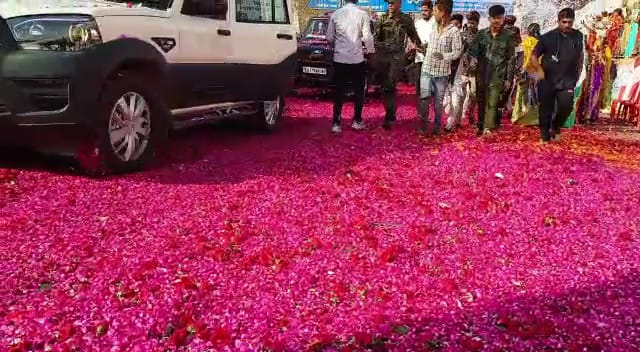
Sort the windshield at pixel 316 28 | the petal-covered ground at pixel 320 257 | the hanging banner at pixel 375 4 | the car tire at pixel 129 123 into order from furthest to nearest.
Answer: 1. the hanging banner at pixel 375 4
2. the windshield at pixel 316 28
3. the car tire at pixel 129 123
4. the petal-covered ground at pixel 320 257

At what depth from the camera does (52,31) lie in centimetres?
511

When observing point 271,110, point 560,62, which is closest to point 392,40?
point 271,110

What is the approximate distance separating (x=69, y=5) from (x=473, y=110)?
7191mm

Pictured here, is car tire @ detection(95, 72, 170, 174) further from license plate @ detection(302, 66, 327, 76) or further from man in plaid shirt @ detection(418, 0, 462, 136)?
license plate @ detection(302, 66, 327, 76)

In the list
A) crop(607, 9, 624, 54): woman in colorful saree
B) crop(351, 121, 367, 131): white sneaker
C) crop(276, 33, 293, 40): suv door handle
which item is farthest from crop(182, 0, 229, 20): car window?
crop(607, 9, 624, 54): woman in colorful saree

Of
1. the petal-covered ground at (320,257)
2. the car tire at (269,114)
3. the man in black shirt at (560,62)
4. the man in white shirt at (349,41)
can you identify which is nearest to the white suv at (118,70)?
the petal-covered ground at (320,257)

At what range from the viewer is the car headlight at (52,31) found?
510 centimetres

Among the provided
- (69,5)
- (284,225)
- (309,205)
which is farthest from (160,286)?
(69,5)

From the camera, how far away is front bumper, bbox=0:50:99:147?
5.00 m

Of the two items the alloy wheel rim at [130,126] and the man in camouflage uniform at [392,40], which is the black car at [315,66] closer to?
the man in camouflage uniform at [392,40]

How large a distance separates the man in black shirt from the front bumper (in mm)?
5788

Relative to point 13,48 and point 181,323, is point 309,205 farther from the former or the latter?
point 13,48

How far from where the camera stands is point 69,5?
5.45 meters

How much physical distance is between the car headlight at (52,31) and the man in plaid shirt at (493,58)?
18.4 feet
